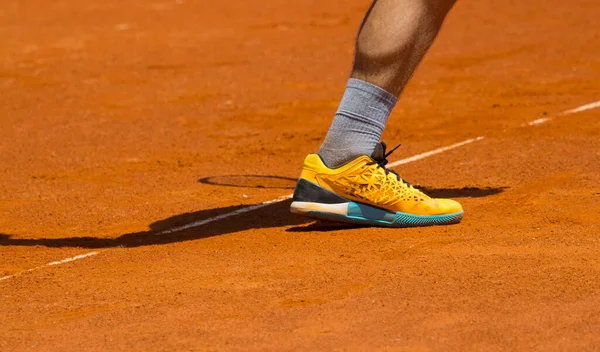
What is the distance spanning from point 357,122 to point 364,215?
1.19 feet

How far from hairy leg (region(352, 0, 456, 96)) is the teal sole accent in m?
0.47

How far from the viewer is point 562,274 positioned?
3400mm

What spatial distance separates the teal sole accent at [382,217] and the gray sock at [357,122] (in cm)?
19

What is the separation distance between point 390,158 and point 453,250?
2.16 metres

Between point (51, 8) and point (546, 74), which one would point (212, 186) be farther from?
point (51, 8)

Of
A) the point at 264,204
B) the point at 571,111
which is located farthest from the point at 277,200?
the point at 571,111

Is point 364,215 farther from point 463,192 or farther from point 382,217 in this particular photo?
point 463,192

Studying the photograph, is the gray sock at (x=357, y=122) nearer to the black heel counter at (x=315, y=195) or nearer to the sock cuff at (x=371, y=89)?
the sock cuff at (x=371, y=89)

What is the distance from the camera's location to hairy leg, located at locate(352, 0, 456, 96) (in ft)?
13.3

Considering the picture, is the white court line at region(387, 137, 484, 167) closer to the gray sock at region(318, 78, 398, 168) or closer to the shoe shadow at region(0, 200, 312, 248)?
the shoe shadow at region(0, 200, 312, 248)

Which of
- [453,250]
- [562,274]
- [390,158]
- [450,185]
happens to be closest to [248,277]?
[453,250]

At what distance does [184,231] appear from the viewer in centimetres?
438

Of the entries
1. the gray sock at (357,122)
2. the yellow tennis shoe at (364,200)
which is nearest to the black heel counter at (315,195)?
the yellow tennis shoe at (364,200)

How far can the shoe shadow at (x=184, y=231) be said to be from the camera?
4.24m
